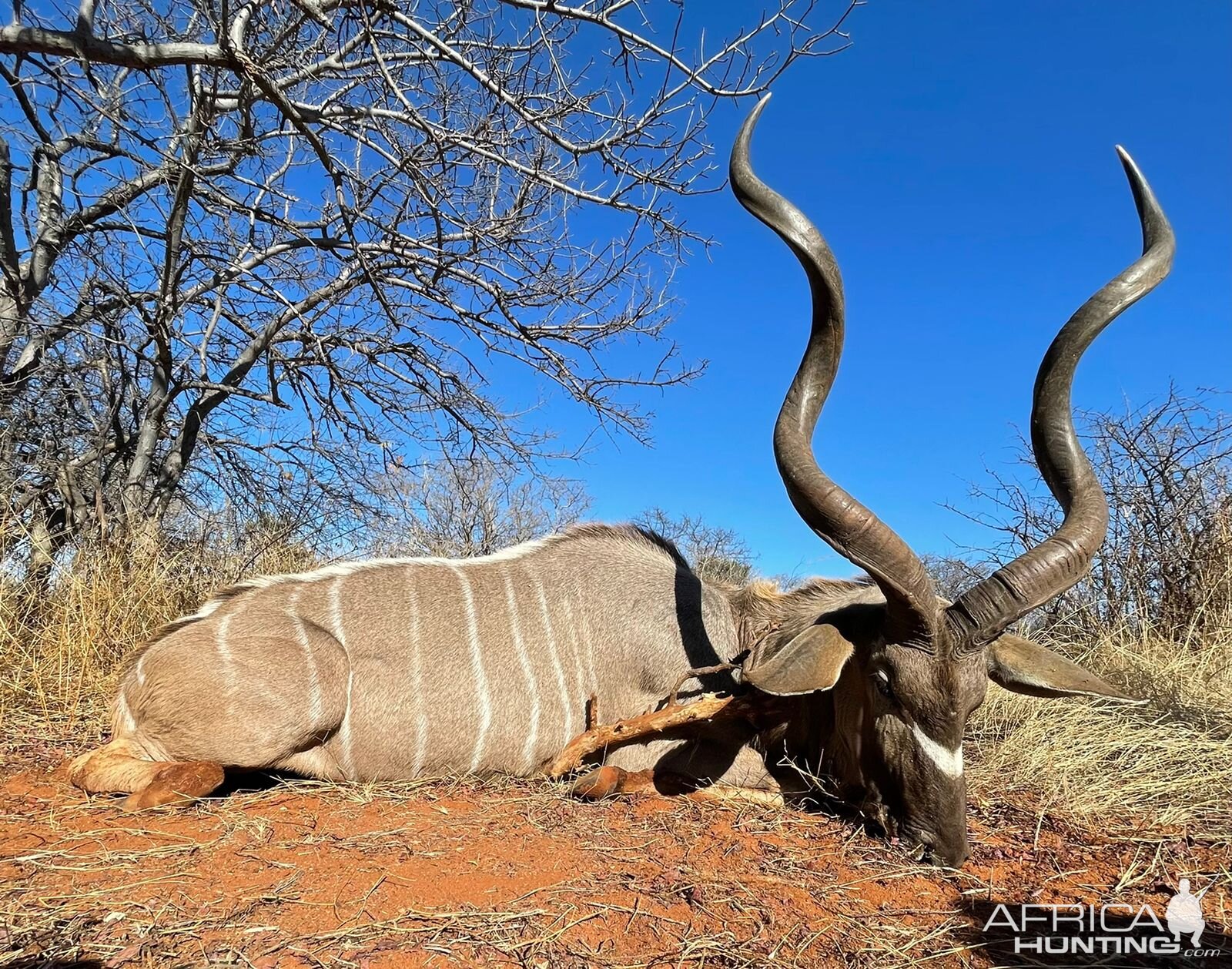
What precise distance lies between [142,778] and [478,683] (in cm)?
121

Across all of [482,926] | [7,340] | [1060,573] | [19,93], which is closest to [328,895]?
[482,926]

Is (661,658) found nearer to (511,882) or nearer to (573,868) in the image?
(573,868)

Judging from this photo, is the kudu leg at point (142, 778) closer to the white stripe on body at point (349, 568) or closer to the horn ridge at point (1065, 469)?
the white stripe on body at point (349, 568)

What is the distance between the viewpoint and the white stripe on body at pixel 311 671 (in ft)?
9.35

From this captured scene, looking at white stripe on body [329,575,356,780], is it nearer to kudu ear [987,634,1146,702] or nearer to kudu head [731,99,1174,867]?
kudu head [731,99,1174,867]

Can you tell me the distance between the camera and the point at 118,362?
5668 mm

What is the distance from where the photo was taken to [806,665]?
2617 millimetres

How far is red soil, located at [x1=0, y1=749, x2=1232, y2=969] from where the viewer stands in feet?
5.63

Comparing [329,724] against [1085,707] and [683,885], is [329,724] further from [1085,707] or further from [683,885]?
[1085,707]

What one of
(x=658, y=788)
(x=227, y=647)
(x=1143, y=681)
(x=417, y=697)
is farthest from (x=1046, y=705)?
(x=227, y=647)

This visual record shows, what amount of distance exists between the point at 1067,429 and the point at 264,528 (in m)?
5.80

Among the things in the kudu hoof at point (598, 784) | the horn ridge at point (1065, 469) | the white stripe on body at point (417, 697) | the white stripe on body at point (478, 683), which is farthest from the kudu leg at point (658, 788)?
the horn ridge at point (1065, 469)

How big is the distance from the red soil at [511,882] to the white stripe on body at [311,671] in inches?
11.7

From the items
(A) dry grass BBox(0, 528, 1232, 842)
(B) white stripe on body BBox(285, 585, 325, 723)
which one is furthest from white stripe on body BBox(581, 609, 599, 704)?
(A) dry grass BBox(0, 528, 1232, 842)
